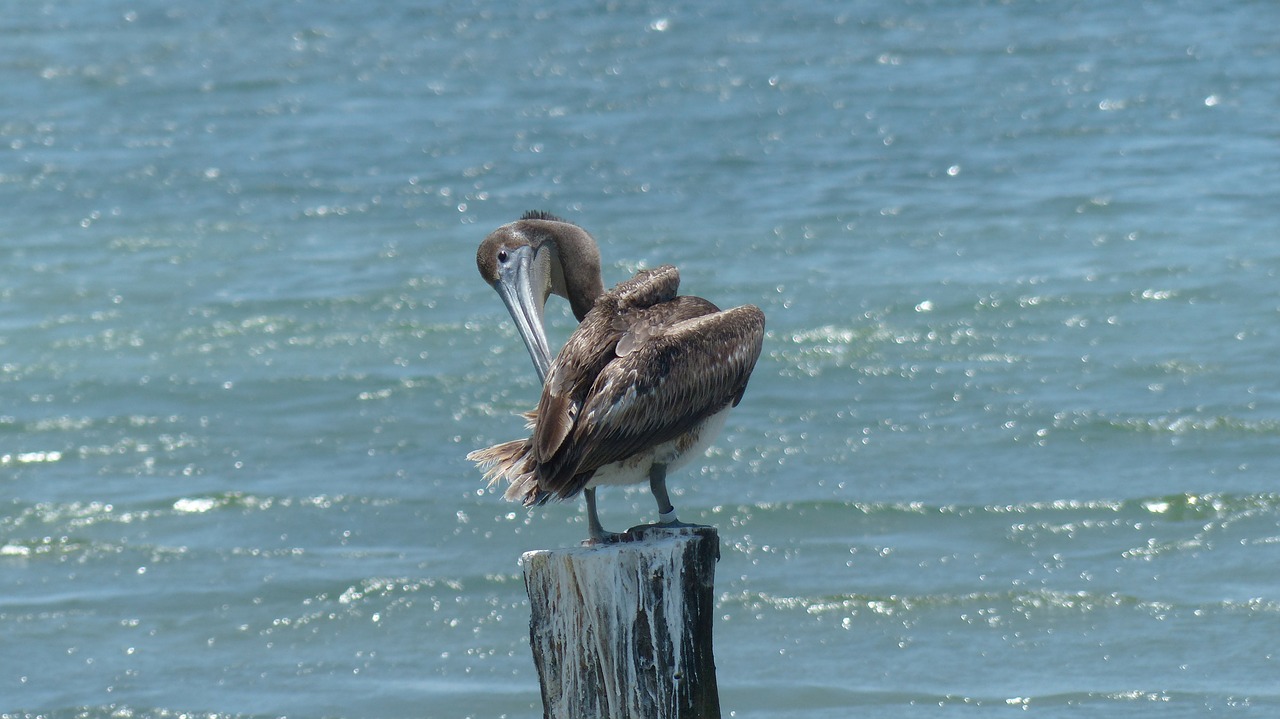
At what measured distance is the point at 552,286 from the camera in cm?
599

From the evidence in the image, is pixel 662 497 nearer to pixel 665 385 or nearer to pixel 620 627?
pixel 665 385

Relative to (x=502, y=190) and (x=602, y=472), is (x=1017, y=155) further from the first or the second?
(x=602, y=472)

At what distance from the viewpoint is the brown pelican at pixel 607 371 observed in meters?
5.04

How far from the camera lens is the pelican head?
5582mm

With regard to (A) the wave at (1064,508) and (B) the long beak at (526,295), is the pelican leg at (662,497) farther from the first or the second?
(A) the wave at (1064,508)

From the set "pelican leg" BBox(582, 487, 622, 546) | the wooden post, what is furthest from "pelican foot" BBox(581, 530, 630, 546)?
the wooden post

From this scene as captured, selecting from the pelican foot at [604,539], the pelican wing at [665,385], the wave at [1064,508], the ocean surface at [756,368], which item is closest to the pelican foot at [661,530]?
the pelican foot at [604,539]

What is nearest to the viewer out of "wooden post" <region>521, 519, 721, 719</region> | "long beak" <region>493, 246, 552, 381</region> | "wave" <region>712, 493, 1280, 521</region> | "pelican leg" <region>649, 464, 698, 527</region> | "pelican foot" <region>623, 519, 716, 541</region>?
"wooden post" <region>521, 519, 721, 719</region>

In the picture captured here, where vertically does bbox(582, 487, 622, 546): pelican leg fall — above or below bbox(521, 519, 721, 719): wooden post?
above

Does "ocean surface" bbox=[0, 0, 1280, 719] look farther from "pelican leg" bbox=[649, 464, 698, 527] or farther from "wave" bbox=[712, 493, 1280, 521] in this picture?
"pelican leg" bbox=[649, 464, 698, 527]

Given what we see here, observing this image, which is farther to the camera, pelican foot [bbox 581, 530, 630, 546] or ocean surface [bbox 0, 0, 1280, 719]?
ocean surface [bbox 0, 0, 1280, 719]

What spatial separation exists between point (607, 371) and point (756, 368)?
625 cm

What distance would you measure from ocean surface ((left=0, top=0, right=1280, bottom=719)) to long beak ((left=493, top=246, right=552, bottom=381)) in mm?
2272

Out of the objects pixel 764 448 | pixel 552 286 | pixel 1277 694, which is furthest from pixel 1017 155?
pixel 552 286
